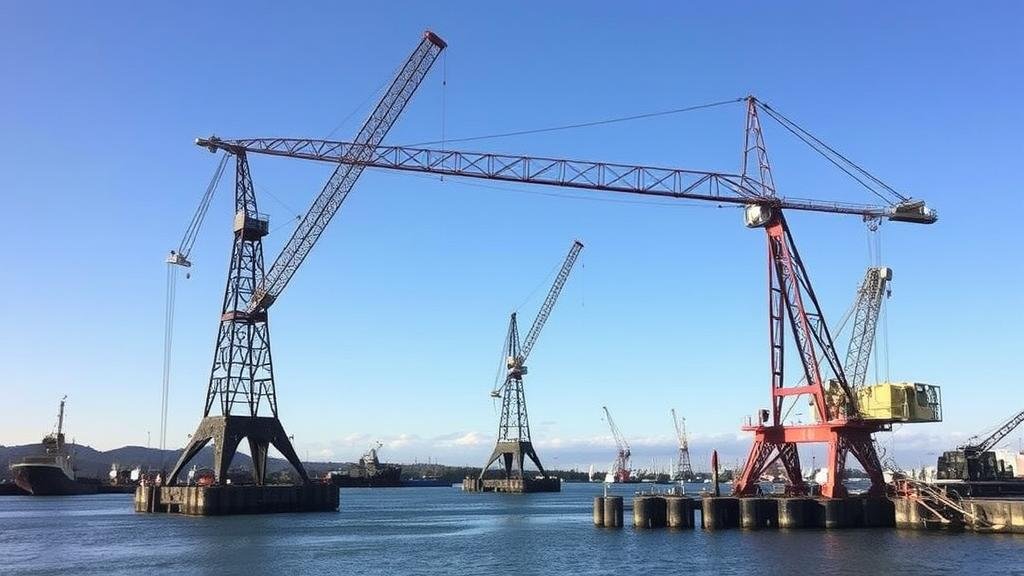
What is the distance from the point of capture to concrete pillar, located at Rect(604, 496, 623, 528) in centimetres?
6956

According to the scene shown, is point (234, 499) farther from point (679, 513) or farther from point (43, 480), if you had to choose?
point (43, 480)

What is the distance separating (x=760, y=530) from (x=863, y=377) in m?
63.1

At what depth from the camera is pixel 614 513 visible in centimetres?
6975

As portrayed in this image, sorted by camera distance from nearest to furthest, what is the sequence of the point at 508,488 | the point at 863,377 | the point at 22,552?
the point at 22,552, the point at 863,377, the point at 508,488

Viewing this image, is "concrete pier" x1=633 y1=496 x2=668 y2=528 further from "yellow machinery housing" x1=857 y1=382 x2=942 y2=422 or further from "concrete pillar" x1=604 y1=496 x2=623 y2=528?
"yellow machinery housing" x1=857 y1=382 x2=942 y2=422

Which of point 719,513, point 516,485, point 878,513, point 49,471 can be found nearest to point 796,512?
point 719,513

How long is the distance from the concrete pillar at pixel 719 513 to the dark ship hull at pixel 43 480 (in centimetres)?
14559

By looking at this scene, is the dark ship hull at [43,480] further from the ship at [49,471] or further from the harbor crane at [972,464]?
the harbor crane at [972,464]

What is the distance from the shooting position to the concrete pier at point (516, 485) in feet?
584

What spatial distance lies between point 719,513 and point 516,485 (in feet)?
383

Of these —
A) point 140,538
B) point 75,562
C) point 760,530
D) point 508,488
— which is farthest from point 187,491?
point 508,488

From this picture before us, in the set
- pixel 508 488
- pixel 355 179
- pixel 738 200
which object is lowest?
pixel 508 488

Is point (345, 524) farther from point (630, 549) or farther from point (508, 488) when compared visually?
Result: point (508, 488)

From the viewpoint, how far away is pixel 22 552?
58125 millimetres
